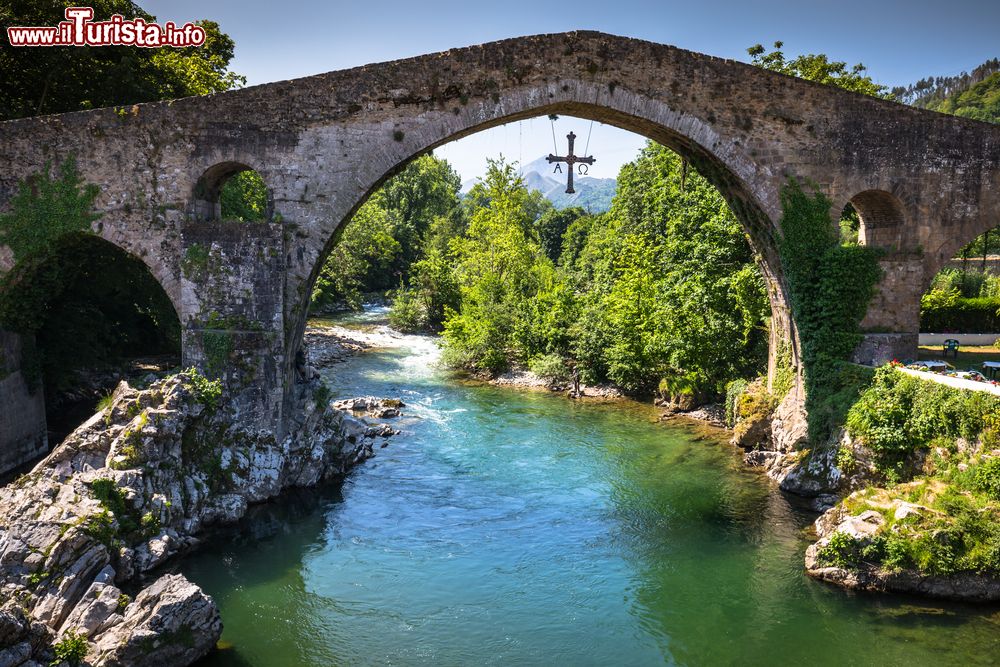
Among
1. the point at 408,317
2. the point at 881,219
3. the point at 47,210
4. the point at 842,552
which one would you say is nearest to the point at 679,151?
the point at 881,219

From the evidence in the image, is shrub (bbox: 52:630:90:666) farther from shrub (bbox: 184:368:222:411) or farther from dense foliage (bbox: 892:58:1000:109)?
dense foliage (bbox: 892:58:1000:109)

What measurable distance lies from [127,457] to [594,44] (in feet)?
34.5

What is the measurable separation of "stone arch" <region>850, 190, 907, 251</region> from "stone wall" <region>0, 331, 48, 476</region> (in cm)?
1692

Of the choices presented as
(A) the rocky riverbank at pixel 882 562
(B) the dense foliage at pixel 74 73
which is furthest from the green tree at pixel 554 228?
(A) the rocky riverbank at pixel 882 562

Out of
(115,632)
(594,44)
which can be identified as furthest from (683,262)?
(115,632)

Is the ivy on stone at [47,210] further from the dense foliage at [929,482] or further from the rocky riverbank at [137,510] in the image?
the dense foliage at [929,482]

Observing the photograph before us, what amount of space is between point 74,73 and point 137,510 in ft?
36.3

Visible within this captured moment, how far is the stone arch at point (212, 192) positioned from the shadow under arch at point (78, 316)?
1.58 m

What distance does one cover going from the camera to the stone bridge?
12.5 metres

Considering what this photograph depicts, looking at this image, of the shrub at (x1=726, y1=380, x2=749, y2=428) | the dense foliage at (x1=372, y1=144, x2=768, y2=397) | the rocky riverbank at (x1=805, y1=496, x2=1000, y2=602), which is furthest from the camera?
the dense foliage at (x1=372, y1=144, x2=768, y2=397)

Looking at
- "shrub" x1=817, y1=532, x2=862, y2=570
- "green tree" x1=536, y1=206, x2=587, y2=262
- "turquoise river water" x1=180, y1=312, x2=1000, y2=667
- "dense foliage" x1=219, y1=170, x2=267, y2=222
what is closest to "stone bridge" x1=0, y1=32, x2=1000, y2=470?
"turquoise river water" x1=180, y1=312, x2=1000, y2=667

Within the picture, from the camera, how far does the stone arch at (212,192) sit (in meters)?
12.9

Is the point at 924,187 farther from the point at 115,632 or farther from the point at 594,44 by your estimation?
the point at 115,632

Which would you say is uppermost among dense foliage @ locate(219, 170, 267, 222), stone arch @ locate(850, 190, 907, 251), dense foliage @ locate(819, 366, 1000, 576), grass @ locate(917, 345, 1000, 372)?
dense foliage @ locate(219, 170, 267, 222)
